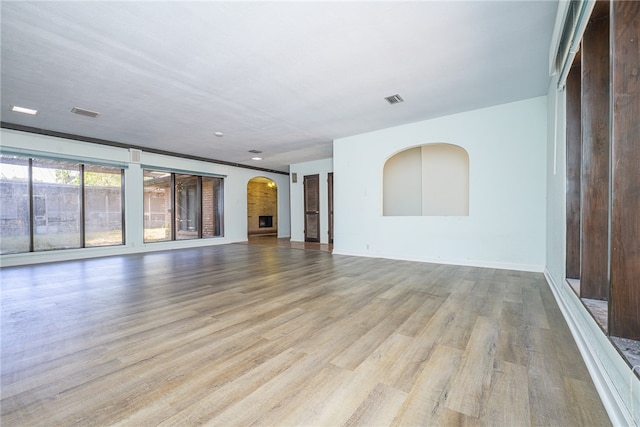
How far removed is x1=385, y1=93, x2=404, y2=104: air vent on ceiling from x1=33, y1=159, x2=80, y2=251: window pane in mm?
6947

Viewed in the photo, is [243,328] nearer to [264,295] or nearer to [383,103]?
[264,295]

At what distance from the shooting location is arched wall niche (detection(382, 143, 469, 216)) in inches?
246

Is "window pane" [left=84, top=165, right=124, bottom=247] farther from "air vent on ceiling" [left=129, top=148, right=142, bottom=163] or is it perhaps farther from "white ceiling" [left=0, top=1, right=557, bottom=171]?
"white ceiling" [left=0, top=1, right=557, bottom=171]

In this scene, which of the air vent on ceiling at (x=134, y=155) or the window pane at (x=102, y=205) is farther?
the air vent on ceiling at (x=134, y=155)

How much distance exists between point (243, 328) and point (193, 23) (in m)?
2.67

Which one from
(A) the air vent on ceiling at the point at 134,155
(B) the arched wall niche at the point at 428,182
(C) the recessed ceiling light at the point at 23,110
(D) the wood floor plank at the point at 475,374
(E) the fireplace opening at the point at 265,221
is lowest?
(D) the wood floor plank at the point at 475,374

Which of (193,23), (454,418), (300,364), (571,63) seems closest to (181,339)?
(300,364)

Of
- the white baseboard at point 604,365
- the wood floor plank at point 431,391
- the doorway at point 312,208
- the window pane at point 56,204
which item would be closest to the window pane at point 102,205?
the window pane at point 56,204

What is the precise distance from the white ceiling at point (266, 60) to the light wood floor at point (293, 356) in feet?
8.62

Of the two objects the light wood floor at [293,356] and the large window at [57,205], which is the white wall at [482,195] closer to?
the light wood floor at [293,356]

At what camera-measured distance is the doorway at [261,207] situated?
12.2 meters

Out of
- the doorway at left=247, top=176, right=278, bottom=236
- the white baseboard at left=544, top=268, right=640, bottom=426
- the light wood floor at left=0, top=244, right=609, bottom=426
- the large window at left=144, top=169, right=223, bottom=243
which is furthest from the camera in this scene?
the doorway at left=247, top=176, right=278, bottom=236

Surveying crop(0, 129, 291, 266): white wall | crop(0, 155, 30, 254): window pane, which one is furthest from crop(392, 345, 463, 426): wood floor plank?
crop(0, 155, 30, 254): window pane

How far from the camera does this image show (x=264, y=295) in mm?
3131
